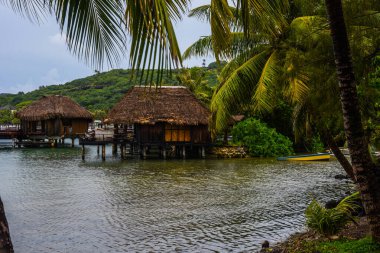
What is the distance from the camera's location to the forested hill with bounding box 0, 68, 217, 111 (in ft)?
198

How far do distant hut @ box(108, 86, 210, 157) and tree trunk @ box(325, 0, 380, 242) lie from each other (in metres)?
19.7

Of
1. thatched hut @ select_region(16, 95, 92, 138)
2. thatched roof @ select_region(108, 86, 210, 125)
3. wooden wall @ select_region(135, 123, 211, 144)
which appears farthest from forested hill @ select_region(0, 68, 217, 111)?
wooden wall @ select_region(135, 123, 211, 144)

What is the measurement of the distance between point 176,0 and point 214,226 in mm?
7522

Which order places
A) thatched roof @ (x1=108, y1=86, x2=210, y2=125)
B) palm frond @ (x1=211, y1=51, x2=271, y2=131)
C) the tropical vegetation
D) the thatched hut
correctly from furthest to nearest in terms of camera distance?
the thatched hut, thatched roof @ (x1=108, y1=86, x2=210, y2=125), palm frond @ (x1=211, y1=51, x2=271, y2=131), the tropical vegetation

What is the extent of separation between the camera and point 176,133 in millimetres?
26047

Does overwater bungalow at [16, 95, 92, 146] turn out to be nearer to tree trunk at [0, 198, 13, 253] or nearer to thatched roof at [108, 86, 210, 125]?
thatched roof at [108, 86, 210, 125]

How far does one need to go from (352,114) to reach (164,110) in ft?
67.9

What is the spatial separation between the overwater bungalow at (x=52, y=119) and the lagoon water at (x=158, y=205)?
54.9 feet

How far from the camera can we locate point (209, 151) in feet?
91.6

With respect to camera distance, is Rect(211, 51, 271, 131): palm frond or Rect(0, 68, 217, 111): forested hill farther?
Rect(0, 68, 217, 111): forested hill

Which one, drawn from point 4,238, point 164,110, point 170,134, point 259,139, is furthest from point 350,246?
point 259,139

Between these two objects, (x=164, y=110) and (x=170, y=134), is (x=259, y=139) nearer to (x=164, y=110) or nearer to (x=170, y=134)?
(x=170, y=134)

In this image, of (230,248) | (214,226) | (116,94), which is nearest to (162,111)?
(214,226)

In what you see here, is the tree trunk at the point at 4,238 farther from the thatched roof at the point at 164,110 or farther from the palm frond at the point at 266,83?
the thatched roof at the point at 164,110
